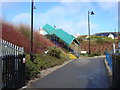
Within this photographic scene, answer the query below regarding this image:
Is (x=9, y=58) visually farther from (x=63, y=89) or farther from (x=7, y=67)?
(x=63, y=89)

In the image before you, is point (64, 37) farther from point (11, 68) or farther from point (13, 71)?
point (11, 68)

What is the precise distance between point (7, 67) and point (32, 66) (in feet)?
8.34

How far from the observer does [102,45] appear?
183ft

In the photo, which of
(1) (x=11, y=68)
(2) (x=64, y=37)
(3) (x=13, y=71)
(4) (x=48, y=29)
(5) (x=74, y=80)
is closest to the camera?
(1) (x=11, y=68)

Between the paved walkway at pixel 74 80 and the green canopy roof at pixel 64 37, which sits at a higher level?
the green canopy roof at pixel 64 37

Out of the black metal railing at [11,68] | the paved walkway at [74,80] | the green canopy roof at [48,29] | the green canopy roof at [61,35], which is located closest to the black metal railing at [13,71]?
the black metal railing at [11,68]

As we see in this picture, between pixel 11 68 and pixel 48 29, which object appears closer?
pixel 11 68

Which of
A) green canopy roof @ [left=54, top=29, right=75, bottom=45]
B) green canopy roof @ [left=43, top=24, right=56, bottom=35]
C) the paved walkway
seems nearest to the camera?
the paved walkway

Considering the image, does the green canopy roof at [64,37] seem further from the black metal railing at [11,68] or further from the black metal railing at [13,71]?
the black metal railing at [13,71]

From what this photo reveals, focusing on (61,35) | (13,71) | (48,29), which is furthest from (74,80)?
(48,29)

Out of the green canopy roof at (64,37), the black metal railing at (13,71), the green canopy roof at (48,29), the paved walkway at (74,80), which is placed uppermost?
the green canopy roof at (48,29)

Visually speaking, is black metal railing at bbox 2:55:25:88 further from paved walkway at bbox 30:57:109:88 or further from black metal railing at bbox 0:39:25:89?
paved walkway at bbox 30:57:109:88

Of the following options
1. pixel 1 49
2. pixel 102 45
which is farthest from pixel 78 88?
pixel 102 45


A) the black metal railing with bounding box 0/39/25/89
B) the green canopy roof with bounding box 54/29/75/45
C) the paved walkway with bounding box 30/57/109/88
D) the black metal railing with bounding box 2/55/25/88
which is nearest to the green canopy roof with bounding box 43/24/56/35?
the green canopy roof with bounding box 54/29/75/45
